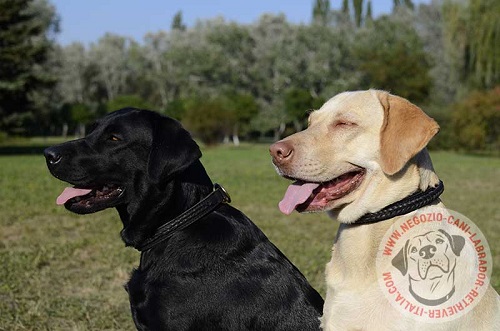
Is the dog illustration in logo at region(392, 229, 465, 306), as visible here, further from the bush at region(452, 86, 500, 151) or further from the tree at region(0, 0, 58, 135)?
the bush at region(452, 86, 500, 151)

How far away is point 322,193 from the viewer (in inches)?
120

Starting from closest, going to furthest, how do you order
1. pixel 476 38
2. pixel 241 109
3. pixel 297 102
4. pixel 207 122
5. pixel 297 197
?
pixel 297 197, pixel 476 38, pixel 207 122, pixel 241 109, pixel 297 102

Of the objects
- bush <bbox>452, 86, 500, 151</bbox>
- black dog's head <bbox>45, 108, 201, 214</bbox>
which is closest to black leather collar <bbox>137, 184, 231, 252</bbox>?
black dog's head <bbox>45, 108, 201, 214</bbox>

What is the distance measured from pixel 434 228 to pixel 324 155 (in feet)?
1.95

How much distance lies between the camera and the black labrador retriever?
328 cm

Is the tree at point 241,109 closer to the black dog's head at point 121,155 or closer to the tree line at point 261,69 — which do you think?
the tree line at point 261,69

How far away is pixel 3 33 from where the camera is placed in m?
31.5

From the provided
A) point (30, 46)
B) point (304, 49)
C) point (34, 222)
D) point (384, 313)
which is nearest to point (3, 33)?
point (30, 46)

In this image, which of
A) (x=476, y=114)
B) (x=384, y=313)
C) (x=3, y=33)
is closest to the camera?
(x=384, y=313)

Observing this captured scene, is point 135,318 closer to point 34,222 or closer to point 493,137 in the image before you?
point 34,222

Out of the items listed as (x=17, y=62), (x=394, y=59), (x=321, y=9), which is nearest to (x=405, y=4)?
(x=321, y=9)

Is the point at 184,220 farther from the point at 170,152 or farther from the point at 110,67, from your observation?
the point at 110,67

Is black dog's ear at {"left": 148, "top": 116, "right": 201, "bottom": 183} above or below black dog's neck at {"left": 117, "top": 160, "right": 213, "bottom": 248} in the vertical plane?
above

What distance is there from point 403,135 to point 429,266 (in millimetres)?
591
